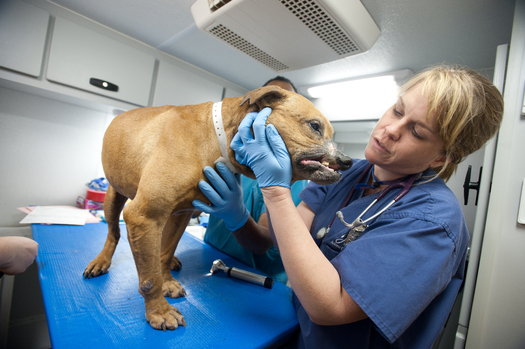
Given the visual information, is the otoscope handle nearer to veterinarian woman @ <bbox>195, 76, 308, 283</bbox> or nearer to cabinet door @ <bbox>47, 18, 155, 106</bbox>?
veterinarian woman @ <bbox>195, 76, 308, 283</bbox>

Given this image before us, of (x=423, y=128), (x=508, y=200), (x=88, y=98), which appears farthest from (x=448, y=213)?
(x=88, y=98)

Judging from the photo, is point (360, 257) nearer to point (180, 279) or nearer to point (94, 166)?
point (180, 279)

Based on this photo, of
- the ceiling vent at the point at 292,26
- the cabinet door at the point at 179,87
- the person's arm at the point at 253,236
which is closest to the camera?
the ceiling vent at the point at 292,26

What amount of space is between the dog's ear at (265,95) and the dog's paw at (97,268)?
113 centimetres

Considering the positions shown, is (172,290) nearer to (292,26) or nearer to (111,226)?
(111,226)

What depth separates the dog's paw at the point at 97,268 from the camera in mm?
1166

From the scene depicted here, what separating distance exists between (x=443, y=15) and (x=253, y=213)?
1794mm

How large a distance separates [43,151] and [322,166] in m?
2.93

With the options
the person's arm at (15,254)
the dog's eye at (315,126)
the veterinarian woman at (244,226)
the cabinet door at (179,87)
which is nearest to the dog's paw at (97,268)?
the person's arm at (15,254)

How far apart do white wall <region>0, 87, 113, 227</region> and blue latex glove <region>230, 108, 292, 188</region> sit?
2.54 m

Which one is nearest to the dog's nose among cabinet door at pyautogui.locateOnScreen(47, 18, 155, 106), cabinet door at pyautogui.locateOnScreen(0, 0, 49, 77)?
cabinet door at pyautogui.locateOnScreen(47, 18, 155, 106)

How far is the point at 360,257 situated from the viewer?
0.74m

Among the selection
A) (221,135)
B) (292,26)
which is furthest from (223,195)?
(292,26)

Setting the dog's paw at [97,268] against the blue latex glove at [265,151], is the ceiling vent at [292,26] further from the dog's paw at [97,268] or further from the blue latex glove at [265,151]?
the dog's paw at [97,268]
